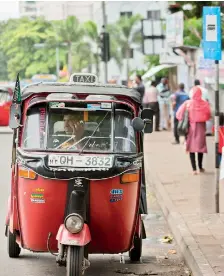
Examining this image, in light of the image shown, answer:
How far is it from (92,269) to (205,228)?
2.14 metres

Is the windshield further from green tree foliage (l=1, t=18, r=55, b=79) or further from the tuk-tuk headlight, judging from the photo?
green tree foliage (l=1, t=18, r=55, b=79)

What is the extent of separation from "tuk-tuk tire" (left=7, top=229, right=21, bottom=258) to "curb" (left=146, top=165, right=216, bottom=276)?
1670mm

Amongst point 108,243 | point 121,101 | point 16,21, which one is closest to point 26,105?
point 121,101

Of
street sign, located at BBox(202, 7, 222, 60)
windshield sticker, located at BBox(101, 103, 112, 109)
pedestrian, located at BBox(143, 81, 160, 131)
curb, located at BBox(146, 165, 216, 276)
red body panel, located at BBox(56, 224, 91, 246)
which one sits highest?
street sign, located at BBox(202, 7, 222, 60)

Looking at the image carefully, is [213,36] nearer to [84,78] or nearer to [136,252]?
[84,78]

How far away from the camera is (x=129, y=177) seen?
834 centimetres

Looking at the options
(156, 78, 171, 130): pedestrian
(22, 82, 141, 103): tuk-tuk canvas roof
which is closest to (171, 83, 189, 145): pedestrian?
(156, 78, 171, 130): pedestrian

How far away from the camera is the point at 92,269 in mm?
9055

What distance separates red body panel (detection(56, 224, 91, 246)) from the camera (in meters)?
7.74

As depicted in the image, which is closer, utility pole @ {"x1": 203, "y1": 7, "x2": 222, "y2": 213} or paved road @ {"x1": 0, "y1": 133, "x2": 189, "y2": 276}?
paved road @ {"x1": 0, "y1": 133, "x2": 189, "y2": 276}

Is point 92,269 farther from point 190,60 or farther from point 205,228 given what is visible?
point 190,60

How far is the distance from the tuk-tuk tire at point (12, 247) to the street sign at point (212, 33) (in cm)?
392

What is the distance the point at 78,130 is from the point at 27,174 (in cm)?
67

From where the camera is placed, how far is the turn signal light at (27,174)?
8.22m
